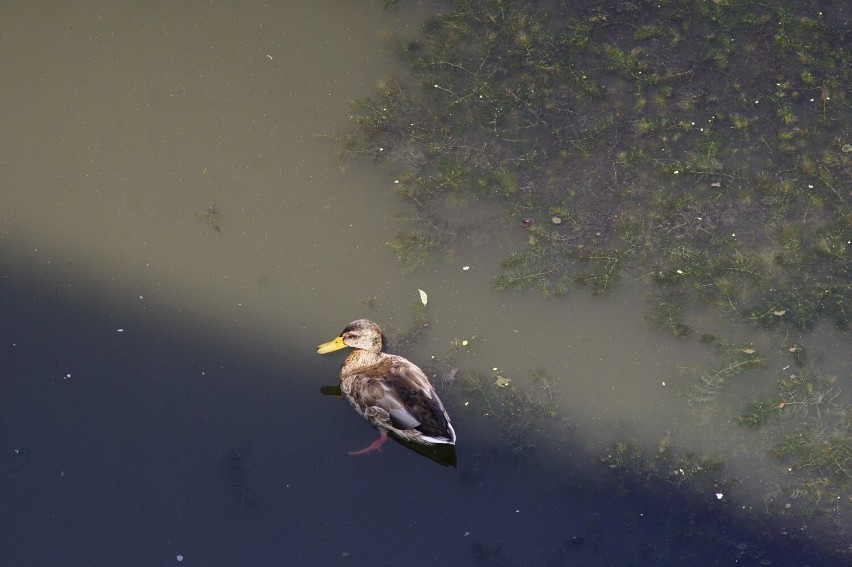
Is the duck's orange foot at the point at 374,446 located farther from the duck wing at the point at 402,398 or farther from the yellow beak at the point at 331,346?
the yellow beak at the point at 331,346

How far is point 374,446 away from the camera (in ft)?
20.7

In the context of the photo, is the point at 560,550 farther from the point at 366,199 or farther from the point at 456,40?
the point at 456,40

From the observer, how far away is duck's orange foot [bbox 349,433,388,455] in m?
6.25

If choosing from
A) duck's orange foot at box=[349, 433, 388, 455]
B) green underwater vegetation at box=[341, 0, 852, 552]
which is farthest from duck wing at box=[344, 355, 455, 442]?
green underwater vegetation at box=[341, 0, 852, 552]

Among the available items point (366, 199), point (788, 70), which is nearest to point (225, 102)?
point (366, 199)

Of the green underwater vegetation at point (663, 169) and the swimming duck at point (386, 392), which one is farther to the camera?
the green underwater vegetation at point (663, 169)

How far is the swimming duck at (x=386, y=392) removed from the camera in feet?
20.0

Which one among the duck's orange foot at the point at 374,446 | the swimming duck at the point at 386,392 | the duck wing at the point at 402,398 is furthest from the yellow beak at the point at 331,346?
the duck's orange foot at the point at 374,446

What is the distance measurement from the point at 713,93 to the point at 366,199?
110 inches

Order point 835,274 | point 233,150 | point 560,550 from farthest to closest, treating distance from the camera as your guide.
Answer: point 233,150, point 835,274, point 560,550

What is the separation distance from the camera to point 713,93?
7285 mm

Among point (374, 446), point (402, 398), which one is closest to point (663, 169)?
point (402, 398)

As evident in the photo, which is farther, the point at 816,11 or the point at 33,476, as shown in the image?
the point at 816,11

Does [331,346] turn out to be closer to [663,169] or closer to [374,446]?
[374,446]
